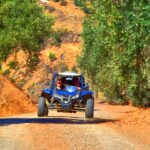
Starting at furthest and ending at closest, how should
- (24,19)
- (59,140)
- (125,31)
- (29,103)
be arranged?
(24,19) → (29,103) → (125,31) → (59,140)

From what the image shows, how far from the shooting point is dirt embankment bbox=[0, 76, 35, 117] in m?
43.5

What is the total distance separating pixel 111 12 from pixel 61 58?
235ft

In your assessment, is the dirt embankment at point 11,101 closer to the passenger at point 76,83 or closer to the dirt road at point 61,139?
the passenger at point 76,83

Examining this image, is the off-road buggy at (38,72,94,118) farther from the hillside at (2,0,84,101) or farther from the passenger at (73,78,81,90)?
the hillside at (2,0,84,101)

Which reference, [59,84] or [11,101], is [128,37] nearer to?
[59,84]

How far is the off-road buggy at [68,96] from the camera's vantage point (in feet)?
92.8

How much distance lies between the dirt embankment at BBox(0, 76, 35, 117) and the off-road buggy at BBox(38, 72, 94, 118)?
12032 millimetres

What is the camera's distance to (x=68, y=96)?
28.5 meters

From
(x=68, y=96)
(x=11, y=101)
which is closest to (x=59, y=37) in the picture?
(x=11, y=101)

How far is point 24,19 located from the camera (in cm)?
5403

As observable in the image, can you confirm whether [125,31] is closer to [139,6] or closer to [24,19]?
[139,6]

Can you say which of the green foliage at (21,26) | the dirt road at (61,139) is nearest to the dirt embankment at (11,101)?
the green foliage at (21,26)

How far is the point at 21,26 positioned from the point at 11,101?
416 inches

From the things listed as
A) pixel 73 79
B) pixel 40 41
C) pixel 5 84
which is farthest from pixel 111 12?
pixel 40 41
